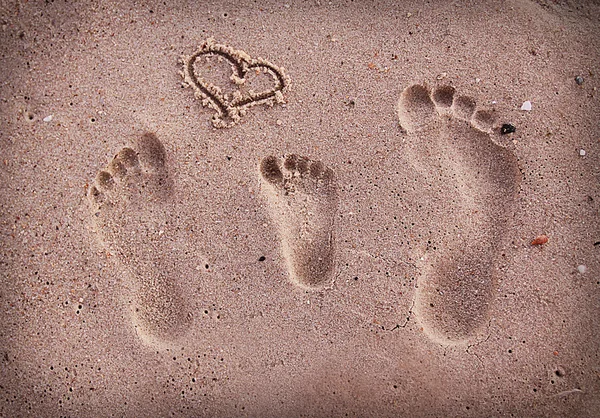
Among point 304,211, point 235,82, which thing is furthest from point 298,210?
point 235,82

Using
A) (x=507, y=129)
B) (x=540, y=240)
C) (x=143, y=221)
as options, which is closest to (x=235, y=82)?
(x=143, y=221)

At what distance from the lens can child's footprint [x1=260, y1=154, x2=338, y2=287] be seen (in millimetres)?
1766

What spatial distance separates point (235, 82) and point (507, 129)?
1.30 metres

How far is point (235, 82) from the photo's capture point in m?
1.80

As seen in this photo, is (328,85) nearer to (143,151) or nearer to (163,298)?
(143,151)

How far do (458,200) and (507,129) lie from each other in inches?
16.1

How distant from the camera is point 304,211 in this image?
1780 millimetres

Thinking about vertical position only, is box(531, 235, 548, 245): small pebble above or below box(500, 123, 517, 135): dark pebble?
below

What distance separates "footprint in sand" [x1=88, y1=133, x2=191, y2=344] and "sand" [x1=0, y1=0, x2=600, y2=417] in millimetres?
10

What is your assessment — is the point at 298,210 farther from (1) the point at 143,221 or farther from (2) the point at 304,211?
(1) the point at 143,221

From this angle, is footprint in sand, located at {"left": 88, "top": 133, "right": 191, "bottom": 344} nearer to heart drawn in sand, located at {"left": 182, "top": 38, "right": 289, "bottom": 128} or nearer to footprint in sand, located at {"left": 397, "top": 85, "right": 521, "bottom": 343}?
heart drawn in sand, located at {"left": 182, "top": 38, "right": 289, "bottom": 128}

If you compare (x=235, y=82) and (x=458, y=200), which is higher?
(x=235, y=82)

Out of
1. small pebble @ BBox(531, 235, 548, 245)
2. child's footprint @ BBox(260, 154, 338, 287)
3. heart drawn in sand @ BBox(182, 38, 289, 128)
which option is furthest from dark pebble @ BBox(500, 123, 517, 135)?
heart drawn in sand @ BBox(182, 38, 289, 128)

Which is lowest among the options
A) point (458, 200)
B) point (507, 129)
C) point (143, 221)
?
point (143, 221)
